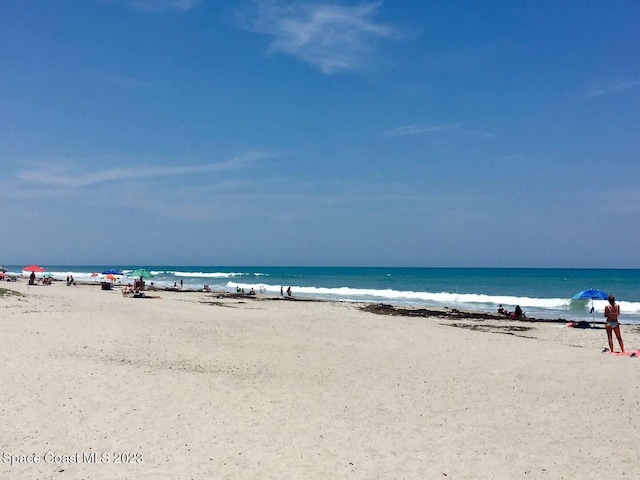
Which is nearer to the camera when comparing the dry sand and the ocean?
the dry sand

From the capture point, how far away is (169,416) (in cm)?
841

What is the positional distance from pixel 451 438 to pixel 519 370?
19.0ft

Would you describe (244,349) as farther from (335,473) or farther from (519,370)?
(335,473)

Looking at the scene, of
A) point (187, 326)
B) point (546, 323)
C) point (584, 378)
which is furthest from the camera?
point (546, 323)

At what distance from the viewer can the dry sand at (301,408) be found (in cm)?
686

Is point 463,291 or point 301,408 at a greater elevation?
point 301,408

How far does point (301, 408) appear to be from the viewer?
924 centimetres

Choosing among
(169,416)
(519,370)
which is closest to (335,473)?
(169,416)

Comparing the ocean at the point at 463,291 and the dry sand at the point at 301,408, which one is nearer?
the dry sand at the point at 301,408

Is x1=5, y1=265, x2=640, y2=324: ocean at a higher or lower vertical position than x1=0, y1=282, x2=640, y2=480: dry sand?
lower

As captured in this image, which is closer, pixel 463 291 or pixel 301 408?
pixel 301 408

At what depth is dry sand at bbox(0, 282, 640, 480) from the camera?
686 centimetres

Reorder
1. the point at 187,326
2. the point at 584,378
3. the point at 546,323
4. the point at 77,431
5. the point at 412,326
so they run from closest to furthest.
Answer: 1. the point at 77,431
2. the point at 584,378
3. the point at 187,326
4. the point at 412,326
5. the point at 546,323

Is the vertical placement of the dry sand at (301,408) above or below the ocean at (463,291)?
above
